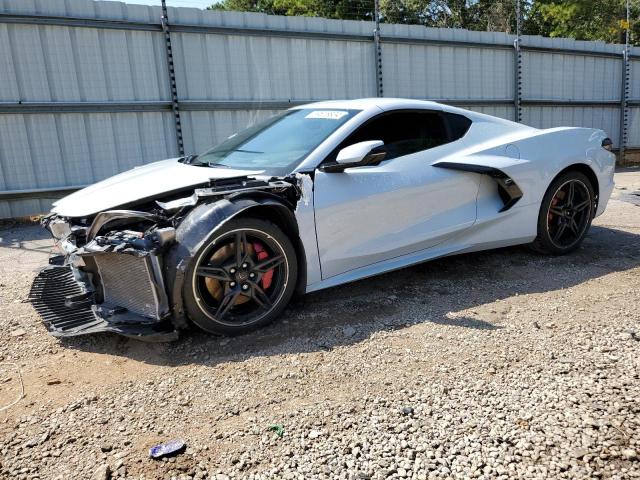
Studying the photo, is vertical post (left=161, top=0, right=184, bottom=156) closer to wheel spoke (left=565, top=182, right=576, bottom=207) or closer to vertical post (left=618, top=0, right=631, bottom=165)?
wheel spoke (left=565, top=182, right=576, bottom=207)

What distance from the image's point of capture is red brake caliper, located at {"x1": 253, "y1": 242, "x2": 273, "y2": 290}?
3.34 m

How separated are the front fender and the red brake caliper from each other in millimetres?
275

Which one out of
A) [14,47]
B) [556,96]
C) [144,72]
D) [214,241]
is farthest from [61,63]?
[556,96]

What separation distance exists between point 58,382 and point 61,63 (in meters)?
6.36

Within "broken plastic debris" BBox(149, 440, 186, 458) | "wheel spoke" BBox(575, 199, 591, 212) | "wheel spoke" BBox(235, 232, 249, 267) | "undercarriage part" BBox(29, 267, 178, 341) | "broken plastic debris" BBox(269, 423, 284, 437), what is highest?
"wheel spoke" BBox(235, 232, 249, 267)

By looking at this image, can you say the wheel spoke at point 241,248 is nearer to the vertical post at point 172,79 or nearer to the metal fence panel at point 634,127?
the vertical post at point 172,79

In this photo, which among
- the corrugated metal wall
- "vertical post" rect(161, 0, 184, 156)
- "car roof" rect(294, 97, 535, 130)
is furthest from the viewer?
"vertical post" rect(161, 0, 184, 156)

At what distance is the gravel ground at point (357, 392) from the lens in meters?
2.11

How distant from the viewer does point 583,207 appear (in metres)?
5.02

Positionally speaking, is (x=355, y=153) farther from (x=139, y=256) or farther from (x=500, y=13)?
(x=500, y=13)

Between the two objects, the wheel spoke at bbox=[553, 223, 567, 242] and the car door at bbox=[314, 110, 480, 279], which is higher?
the car door at bbox=[314, 110, 480, 279]

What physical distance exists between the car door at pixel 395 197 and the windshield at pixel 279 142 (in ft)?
0.71

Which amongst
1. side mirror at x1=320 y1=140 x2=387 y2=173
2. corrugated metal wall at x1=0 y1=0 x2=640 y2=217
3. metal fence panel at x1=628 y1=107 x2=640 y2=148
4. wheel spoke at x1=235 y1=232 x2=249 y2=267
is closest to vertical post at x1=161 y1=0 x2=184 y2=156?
corrugated metal wall at x1=0 y1=0 x2=640 y2=217

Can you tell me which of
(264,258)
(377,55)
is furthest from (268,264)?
(377,55)
